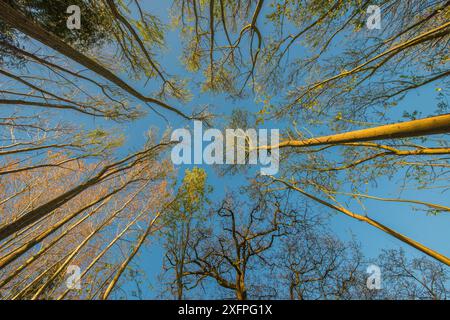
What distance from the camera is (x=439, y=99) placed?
2.76m

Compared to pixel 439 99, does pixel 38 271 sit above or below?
below

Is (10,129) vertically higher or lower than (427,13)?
lower

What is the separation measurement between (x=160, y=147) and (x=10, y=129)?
12.3ft

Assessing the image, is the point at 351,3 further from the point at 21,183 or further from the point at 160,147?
the point at 21,183

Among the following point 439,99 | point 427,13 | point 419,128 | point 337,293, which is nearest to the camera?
point 419,128

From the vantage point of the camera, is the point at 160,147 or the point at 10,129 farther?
the point at 160,147

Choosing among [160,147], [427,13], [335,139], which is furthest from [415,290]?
[160,147]

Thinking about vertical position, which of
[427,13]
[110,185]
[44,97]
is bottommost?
[110,185]

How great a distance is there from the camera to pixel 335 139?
3037mm

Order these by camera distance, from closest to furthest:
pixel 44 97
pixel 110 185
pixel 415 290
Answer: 1. pixel 44 97
2. pixel 415 290
3. pixel 110 185

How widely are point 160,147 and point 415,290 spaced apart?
8.72 metres
